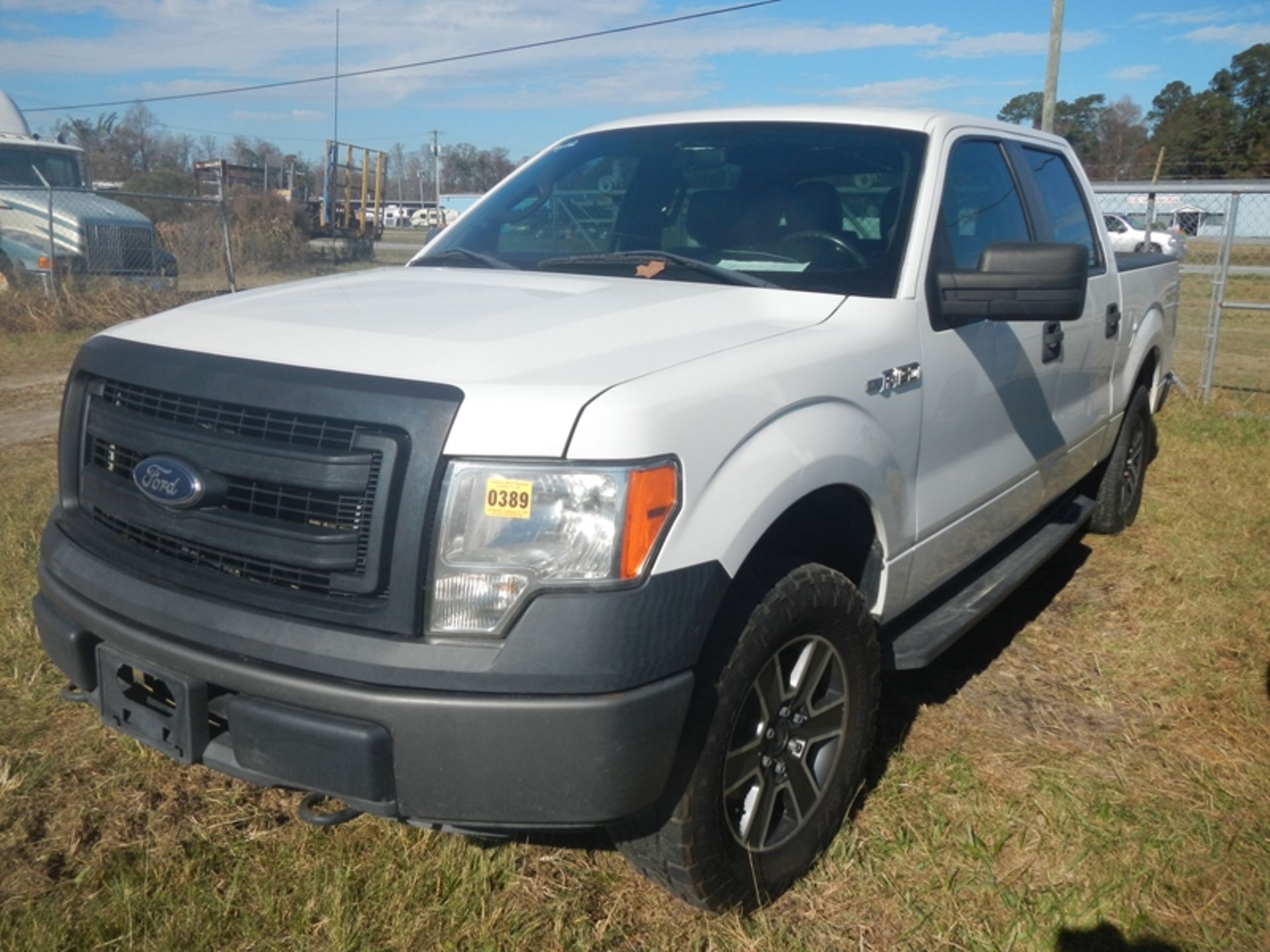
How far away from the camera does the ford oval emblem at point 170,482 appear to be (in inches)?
88.9

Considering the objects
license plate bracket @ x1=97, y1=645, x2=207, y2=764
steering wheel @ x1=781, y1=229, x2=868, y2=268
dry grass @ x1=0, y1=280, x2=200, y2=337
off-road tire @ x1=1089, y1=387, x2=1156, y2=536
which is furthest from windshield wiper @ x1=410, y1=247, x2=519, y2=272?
dry grass @ x1=0, y1=280, x2=200, y2=337

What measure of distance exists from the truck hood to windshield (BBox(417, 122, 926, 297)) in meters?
0.21

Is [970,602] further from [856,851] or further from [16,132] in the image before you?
[16,132]

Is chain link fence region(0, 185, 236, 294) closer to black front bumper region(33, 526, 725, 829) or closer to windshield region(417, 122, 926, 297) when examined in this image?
windshield region(417, 122, 926, 297)

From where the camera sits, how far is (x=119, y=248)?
1491 cm

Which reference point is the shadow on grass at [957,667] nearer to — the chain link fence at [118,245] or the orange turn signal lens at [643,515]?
the orange turn signal lens at [643,515]

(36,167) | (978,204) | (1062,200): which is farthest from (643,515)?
(36,167)

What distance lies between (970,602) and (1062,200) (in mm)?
2029

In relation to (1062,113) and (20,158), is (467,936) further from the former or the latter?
(1062,113)

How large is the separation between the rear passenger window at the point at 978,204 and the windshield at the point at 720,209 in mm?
190

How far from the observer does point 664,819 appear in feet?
7.61

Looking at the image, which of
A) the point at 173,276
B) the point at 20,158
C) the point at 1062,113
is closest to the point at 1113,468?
the point at 173,276

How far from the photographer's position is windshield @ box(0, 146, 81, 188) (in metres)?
14.2

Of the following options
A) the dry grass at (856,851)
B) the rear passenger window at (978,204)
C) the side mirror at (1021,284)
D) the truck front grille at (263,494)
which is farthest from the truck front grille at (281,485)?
Result: the rear passenger window at (978,204)
